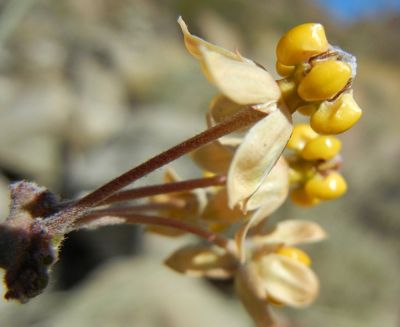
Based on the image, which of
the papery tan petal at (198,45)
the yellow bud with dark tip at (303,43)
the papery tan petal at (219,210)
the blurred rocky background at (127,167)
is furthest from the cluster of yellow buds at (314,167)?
the blurred rocky background at (127,167)

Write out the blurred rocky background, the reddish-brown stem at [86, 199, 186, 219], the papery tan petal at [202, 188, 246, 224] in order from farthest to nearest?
1. the blurred rocky background
2. the papery tan petal at [202, 188, 246, 224]
3. the reddish-brown stem at [86, 199, 186, 219]

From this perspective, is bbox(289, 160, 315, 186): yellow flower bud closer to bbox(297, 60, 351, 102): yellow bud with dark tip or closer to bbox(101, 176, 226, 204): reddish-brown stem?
bbox(101, 176, 226, 204): reddish-brown stem

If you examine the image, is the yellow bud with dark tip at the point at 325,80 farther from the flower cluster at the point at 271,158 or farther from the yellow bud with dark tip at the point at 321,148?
the yellow bud with dark tip at the point at 321,148

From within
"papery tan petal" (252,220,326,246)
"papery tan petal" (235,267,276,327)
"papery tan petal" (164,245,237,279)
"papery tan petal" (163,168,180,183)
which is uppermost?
"papery tan petal" (163,168,180,183)

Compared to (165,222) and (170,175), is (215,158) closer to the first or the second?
(165,222)

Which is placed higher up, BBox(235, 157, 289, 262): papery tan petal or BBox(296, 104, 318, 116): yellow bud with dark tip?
BBox(296, 104, 318, 116): yellow bud with dark tip

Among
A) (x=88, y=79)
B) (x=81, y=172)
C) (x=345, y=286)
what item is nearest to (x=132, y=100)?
(x=88, y=79)

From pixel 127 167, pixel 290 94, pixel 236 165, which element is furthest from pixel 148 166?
pixel 127 167

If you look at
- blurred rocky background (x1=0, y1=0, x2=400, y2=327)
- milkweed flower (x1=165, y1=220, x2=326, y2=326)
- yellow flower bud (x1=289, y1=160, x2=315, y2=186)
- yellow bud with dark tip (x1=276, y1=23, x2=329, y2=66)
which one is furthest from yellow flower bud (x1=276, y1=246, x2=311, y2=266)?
blurred rocky background (x1=0, y1=0, x2=400, y2=327)
